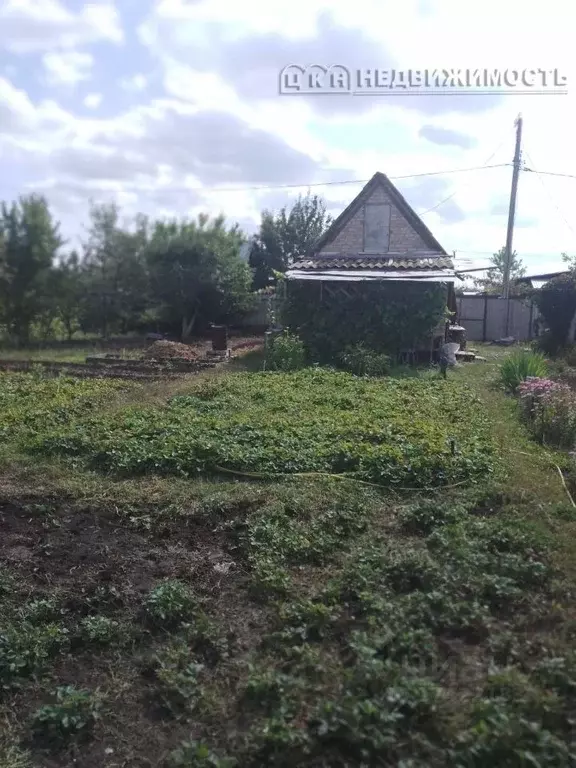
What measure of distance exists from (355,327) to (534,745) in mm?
12104

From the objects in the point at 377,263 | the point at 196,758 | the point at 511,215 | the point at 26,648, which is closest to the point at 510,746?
the point at 196,758

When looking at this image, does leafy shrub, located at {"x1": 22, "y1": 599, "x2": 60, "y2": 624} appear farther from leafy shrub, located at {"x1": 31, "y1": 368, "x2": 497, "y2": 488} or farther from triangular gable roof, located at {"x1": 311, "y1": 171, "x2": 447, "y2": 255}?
triangular gable roof, located at {"x1": 311, "y1": 171, "x2": 447, "y2": 255}

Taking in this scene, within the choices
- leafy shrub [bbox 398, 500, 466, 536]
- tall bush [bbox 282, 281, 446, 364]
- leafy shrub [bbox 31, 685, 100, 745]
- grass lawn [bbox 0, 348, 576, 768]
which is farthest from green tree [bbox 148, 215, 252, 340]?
leafy shrub [bbox 31, 685, 100, 745]

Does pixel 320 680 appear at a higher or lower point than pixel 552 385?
lower

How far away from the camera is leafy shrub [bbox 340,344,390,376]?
12406mm

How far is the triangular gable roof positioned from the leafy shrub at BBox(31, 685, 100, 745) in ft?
54.0

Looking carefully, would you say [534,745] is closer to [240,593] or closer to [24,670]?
[240,593]

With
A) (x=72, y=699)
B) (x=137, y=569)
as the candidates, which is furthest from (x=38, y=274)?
(x=72, y=699)

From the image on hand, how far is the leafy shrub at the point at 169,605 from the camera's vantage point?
12.7 ft

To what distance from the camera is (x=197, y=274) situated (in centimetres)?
2094

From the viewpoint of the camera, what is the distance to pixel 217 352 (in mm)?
16562

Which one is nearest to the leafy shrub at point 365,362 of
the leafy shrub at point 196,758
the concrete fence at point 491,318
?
the leafy shrub at point 196,758

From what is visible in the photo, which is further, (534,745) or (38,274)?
(38,274)

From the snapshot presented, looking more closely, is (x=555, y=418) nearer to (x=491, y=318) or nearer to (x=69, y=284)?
(x=69, y=284)
